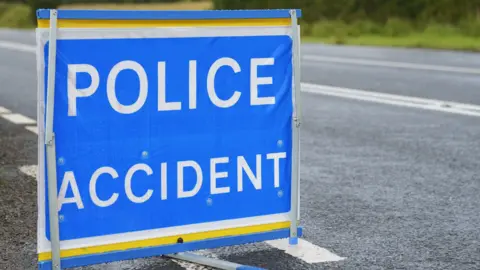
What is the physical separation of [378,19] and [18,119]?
43044mm

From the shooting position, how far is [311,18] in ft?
183

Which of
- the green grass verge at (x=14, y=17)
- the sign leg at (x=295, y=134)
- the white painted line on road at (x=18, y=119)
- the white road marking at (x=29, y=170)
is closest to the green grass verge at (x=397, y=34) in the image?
the white painted line on road at (x=18, y=119)

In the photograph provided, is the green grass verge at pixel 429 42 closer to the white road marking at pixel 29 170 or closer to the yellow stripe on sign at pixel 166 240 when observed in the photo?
the white road marking at pixel 29 170

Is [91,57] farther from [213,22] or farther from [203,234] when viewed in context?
[203,234]

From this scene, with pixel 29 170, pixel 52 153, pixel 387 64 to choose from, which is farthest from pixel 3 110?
pixel 387 64

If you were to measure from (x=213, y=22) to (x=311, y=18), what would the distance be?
51673mm

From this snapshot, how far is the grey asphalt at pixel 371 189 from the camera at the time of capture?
16.9ft

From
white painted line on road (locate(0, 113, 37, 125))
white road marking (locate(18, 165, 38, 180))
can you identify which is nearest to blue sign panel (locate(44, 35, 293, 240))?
white road marking (locate(18, 165, 38, 180))

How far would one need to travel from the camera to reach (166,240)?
4.63 m

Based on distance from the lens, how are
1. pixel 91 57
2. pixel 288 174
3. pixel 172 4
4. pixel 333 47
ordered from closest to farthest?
pixel 91 57, pixel 288 174, pixel 333 47, pixel 172 4

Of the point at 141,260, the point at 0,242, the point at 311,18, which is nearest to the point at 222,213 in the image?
the point at 141,260

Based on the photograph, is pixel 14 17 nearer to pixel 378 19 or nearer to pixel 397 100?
pixel 378 19

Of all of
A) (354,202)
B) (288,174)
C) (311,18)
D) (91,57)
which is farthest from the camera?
(311,18)

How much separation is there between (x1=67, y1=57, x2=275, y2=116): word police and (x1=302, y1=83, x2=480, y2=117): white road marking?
24.0 feet
